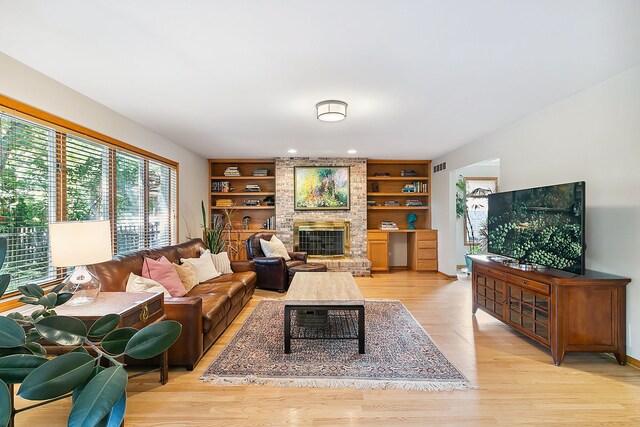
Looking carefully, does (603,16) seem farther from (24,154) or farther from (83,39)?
(24,154)

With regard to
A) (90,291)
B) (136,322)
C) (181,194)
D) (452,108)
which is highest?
(452,108)

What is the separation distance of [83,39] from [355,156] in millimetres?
4949

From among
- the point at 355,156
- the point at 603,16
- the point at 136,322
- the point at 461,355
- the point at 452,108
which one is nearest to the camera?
the point at 603,16

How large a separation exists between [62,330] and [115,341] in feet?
0.37

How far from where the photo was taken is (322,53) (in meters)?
2.28

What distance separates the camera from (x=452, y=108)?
11.4ft

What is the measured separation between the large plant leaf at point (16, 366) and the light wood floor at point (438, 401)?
163cm

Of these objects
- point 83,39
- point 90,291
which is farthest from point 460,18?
point 90,291

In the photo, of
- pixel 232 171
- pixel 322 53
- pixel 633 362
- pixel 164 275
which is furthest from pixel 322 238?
pixel 633 362

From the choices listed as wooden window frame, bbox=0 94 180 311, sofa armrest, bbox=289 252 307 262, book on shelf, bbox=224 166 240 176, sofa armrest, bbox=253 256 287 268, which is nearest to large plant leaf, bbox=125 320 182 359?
wooden window frame, bbox=0 94 180 311

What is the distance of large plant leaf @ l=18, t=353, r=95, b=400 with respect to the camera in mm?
562

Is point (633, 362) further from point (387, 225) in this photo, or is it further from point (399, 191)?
point (399, 191)

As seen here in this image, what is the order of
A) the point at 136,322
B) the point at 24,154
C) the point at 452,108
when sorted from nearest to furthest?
the point at 136,322, the point at 24,154, the point at 452,108

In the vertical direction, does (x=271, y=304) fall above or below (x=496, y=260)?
below
